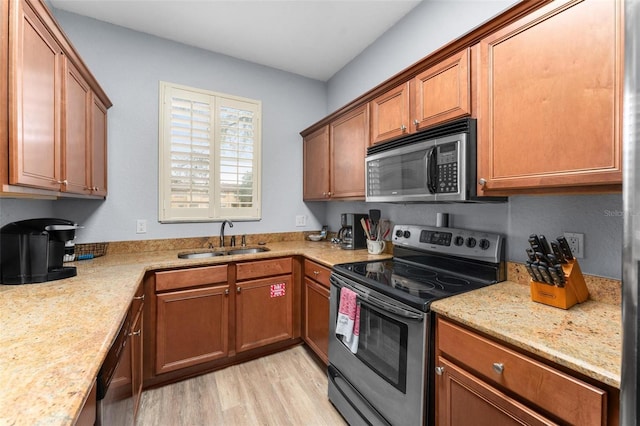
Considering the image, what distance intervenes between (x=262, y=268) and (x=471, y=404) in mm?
1698

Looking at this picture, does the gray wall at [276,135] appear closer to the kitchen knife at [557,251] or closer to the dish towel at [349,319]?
the kitchen knife at [557,251]

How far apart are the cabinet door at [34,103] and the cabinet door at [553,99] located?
1980 millimetres

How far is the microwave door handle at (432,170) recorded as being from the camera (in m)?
1.56

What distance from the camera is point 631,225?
14.6 inches

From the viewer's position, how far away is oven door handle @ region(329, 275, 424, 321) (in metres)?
1.26

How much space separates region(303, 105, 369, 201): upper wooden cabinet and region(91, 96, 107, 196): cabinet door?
182 centimetres

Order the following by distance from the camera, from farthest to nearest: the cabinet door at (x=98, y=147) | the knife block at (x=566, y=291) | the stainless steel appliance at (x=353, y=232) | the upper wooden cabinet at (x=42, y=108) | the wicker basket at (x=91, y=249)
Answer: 1. the stainless steel appliance at (x=353, y=232)
2. the wicker basket at (x=91, y=249)
3. the cabinet door at (x=98, y=147)
4. the knife block at (x=566, y=291)
5. the upper wooden cabinet at (x=42, y=108)

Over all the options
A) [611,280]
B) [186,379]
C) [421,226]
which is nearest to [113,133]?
[186,379]

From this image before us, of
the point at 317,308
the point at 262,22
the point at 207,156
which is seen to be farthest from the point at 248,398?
the point at 262,22

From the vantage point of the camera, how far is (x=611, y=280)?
120cm

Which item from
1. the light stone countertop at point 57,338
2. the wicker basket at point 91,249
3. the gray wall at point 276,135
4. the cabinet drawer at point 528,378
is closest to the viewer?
the light stone countertop at point 57,338

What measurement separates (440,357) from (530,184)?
84 cm

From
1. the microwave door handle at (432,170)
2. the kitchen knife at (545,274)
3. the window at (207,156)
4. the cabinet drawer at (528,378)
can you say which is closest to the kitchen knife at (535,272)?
the kitchen knife at (545,274)

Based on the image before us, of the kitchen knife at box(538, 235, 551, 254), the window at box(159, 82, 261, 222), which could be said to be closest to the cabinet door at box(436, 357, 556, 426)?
the kitchen knife at box(538, 235, 551, 254)
